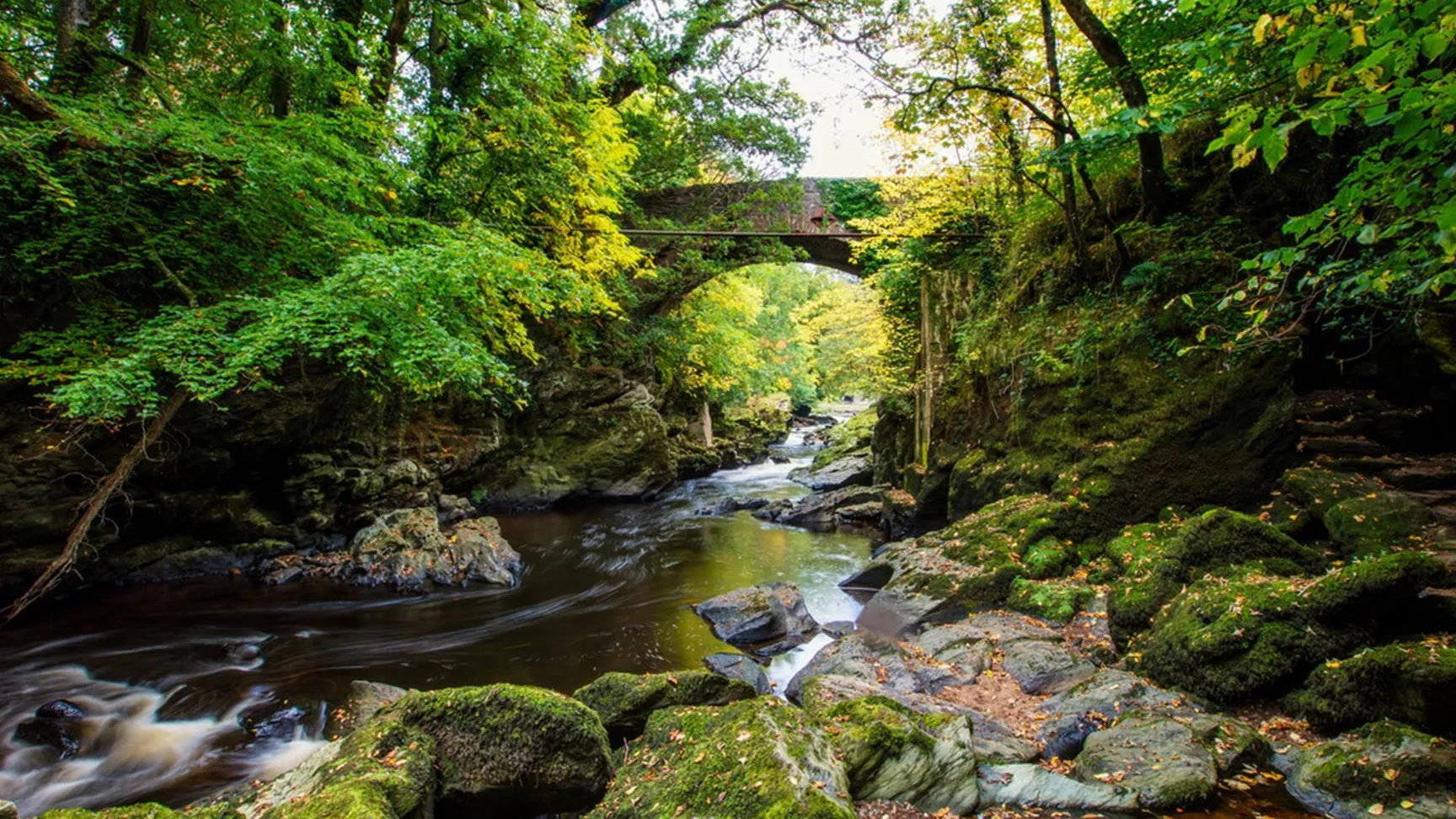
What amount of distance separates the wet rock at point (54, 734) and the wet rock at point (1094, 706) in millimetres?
7205

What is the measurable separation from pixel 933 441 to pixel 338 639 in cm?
941

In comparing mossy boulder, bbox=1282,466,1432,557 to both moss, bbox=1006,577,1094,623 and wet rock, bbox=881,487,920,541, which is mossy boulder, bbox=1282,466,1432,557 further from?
wet rock, bbox=881,487,920,541

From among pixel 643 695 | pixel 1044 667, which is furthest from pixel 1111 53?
pixel 643 695

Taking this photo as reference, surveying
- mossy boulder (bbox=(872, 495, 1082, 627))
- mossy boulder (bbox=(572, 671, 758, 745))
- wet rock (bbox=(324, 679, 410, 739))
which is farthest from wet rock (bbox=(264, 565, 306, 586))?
mossy boulder (bbox=(872, 495, 1082, 627))

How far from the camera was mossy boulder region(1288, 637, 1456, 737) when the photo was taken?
9.78 feet

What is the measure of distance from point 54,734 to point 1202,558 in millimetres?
9277

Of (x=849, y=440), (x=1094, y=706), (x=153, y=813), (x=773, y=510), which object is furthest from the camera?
(x=849, y=440)

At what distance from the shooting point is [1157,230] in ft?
23.0

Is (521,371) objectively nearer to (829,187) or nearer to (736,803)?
(829,187)

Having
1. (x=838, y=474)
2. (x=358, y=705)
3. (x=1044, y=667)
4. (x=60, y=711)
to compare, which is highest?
(x=60, y=711)

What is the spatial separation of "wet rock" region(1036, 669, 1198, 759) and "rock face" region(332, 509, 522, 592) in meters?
7.02

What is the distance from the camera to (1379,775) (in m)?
2.80

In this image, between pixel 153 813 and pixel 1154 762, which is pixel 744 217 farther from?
pixel 153 813

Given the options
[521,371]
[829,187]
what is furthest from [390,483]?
[829,187]
